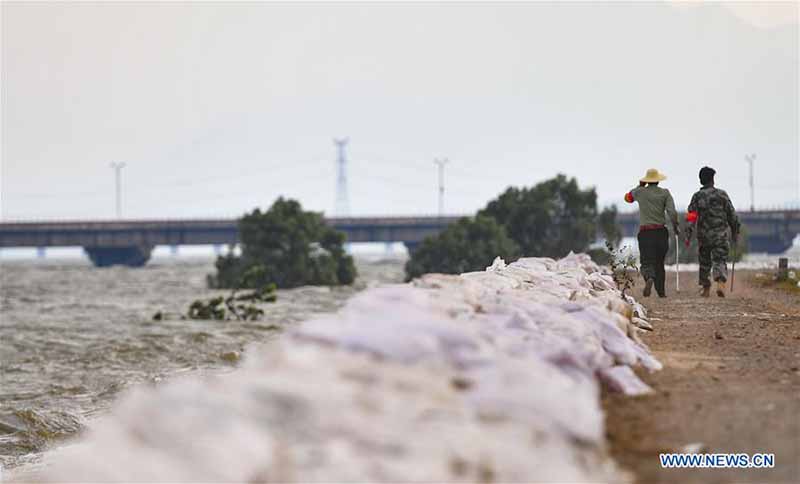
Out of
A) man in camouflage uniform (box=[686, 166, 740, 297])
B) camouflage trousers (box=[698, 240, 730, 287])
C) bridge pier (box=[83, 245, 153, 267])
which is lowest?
bridge pier (box=[83, 245, 153, 267])

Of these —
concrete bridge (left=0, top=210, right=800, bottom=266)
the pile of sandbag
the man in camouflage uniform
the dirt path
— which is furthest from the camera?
concrete bridge (left=0, top=210, right=800, bottom=266)

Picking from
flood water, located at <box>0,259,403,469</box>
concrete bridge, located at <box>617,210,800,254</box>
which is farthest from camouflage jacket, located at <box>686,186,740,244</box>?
concrete bridge, located at <box>617,210,800,254</box>

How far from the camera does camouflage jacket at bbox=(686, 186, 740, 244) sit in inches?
711

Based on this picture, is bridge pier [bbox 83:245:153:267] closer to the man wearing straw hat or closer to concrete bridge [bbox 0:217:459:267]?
concrete bridge [bbox 0:217:459:267]

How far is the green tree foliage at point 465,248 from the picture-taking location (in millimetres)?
65250

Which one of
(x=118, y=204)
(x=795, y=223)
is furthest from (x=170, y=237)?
(x=795, y=223)

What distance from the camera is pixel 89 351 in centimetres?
3297

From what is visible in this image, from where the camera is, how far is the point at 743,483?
18.8ft

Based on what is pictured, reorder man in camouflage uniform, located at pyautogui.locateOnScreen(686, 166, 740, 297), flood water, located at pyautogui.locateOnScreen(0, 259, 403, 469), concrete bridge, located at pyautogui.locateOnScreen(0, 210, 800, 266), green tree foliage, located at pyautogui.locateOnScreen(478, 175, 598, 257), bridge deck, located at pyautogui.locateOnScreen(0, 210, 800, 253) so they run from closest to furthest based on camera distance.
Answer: man in camouflage uniform, located at pyautogui.locateOnScreen(686, 166, 740, 297)
flood water, located at pyautogui.locateOnScreen(0, 259, 403, 469)
green tree foliage, located at pyautogui.locateOnScreen(478, 175, 598, 257)
bridge deck, located at pyautogui.locateOnScreen(0, 210, 800, 253)
concrete bridge, located at pyautogui.locateOnScreen(0, 210, 800, 266)

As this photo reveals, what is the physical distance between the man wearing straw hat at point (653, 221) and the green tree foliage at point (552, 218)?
47203mm

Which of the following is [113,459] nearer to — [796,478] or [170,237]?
[796,478]

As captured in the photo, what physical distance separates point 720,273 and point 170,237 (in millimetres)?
108309

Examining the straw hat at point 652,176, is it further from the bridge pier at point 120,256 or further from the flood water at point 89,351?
the bridge pier at point 120,256

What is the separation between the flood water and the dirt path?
31.9 ft
